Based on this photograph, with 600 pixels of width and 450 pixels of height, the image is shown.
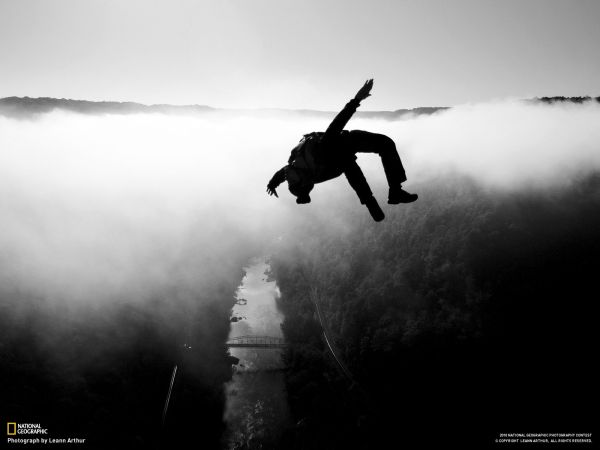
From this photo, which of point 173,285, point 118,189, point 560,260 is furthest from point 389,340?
point 118,189

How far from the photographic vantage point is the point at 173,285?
313 feet

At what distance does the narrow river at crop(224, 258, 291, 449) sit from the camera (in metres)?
61.8

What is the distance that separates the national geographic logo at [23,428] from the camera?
159 ft

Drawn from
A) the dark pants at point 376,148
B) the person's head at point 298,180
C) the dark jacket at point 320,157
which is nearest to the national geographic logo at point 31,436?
the person's head at point 298,180

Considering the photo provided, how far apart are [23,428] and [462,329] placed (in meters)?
79.7

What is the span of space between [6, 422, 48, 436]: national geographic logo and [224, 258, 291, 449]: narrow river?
28.9 metres

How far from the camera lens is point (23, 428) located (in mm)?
49594

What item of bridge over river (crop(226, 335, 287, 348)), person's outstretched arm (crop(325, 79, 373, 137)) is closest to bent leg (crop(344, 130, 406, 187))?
person's outstretched arm (crop(325, 79, 373, 137))

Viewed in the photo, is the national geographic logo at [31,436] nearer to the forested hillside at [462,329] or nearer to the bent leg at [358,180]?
the forested hillside at [462,329]

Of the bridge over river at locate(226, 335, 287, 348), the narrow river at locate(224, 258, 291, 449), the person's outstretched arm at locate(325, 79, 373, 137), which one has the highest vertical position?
the person's outstretched arm at locate(325, 79, 373, 137)

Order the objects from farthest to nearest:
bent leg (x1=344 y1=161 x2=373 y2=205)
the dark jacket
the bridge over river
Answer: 1. the bridge over river
2. bent leg (x1=344 y1=161 x2=373 y2=205)
3. the dark jacket

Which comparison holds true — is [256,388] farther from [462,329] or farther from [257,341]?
[462,329]

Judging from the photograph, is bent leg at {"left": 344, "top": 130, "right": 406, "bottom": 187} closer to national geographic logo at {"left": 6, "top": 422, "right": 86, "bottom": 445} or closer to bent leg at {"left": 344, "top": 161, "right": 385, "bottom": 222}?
bent leg at {"left": 344, "top": 161, "right": 385, "bottom": 222}

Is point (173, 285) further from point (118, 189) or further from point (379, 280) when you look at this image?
point (118, 189)
